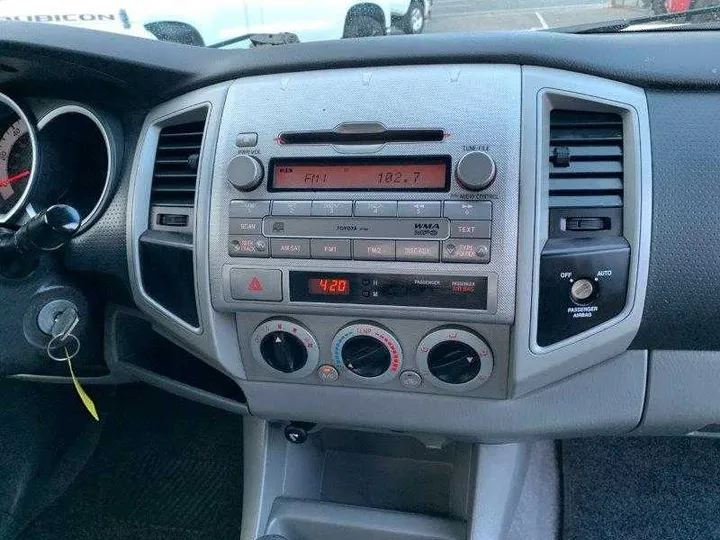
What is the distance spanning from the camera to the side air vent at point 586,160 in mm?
1015

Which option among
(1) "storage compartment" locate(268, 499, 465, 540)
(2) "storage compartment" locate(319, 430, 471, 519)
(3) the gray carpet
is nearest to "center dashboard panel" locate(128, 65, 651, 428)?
(1) "storage compartment" locate(268, 499, 465, 540)

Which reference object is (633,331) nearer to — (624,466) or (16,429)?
(624,466)

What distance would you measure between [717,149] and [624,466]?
1.09 meters

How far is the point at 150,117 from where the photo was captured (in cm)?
125

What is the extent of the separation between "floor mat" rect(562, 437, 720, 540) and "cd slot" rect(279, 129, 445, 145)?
1167 mm

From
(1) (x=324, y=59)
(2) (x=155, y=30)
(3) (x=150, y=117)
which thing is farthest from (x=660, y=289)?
(2) (x=155, y=30)

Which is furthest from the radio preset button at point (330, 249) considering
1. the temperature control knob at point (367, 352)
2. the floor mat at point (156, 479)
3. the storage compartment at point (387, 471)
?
the floor mat at point (156, 479)

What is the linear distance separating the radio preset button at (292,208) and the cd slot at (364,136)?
10 cm

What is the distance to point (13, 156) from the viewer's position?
1.39m

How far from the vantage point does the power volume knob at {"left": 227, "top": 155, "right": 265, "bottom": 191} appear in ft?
3.47

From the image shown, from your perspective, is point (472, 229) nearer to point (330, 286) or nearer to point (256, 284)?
point (330, 286)

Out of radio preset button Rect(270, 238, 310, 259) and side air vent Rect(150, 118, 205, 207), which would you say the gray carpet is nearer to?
radio preset button Rect(270, 238, 310, 259)

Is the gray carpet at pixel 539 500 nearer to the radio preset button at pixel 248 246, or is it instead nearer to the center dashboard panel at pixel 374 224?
the center dashboard panel at pixel 374 224

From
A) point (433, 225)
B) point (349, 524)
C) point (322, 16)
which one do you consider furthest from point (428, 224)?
point (322, 16)
